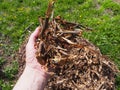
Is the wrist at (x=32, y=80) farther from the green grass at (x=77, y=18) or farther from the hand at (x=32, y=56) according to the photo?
the green grass at (x=77, y=18)

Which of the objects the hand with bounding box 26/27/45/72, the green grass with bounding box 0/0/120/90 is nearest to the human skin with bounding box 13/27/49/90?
the hand with bounding box 26/27/45/72

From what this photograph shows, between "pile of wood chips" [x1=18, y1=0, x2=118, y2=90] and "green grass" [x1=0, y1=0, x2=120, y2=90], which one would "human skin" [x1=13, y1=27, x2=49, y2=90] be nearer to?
"pile of wood chips" [x1=18, y1=0, x2=118, y2=90]

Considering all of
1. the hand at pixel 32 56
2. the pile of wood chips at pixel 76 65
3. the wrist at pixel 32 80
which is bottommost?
the pile of wood chips at pixel 76 65

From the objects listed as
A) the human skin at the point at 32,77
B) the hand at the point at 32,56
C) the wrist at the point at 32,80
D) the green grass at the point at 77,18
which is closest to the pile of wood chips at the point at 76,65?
the hand at the point at 32,56

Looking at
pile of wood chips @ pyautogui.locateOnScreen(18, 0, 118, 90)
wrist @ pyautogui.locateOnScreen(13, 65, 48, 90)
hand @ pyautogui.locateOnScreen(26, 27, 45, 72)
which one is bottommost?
pile of wood chips @ pyautogui.locateOnScreen(18, 0, 118, 90)

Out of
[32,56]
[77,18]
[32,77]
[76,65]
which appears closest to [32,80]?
[32,77]

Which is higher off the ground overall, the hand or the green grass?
the hand

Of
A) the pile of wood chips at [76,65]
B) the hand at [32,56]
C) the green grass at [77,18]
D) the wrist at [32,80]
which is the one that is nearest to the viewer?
the wrist at [32,80]

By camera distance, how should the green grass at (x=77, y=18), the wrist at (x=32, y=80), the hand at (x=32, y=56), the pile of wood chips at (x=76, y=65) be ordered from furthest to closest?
the green grass at (x=77, y=18), the pile of wood chips at (x=76, y=65), the hand at (x=32, y=56), the wrist at (x=32, y=80)

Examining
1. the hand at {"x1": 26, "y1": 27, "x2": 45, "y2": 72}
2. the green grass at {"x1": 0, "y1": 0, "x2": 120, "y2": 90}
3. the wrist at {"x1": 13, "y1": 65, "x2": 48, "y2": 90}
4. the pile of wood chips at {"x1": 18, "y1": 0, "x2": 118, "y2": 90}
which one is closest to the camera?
the wrist at {"x1": 13, "y1": 65, "x2": 48, "y2": 90}
